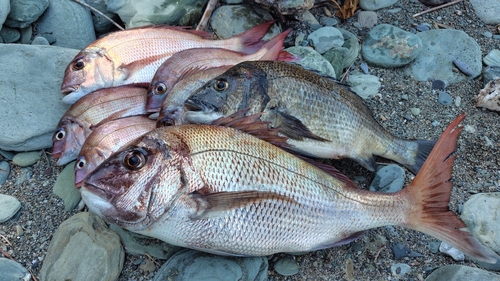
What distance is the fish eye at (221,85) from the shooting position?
7.81ft

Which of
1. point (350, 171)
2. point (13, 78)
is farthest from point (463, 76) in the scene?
point (13, 78)

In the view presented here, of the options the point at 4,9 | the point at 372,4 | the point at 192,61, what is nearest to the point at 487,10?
the point at 372,4

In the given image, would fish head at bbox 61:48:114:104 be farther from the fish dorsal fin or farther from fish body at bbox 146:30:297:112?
the fish dorsal fin

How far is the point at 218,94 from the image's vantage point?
7.79 ft

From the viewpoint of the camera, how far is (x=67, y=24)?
10.7ft

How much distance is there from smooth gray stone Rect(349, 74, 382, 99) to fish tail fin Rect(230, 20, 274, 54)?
764mm

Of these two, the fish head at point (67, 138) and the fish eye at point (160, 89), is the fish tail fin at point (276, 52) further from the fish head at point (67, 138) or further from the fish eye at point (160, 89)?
the fish head at point (67, 138)

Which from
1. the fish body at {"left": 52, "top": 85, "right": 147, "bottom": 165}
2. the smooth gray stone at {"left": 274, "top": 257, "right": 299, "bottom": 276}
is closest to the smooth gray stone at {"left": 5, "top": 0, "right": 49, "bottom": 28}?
the fish body at {"left": 52, "top": 85, "right": 147, "bottom": 165}

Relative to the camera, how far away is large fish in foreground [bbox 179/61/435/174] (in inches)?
93.7

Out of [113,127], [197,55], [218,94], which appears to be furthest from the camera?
[197,55]

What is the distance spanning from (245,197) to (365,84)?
5.64ft

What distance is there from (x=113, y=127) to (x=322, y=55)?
1.65 m

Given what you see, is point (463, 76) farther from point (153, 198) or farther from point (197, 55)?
point (153, 198)

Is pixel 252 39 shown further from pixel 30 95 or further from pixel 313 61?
pixel 30 95
